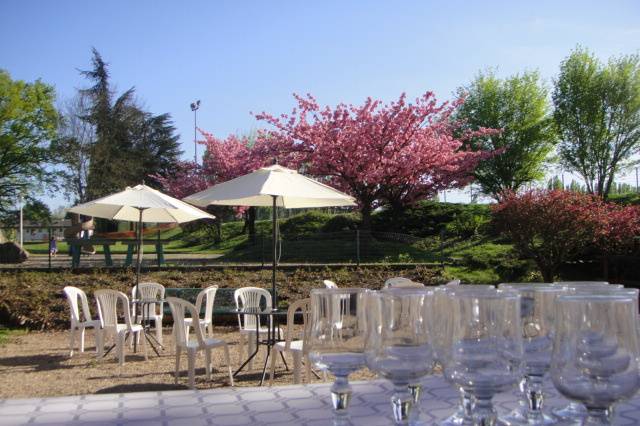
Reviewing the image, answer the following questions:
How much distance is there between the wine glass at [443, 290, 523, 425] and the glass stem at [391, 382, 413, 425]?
0.37 feet

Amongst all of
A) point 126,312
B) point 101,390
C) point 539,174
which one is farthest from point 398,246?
point 539,174

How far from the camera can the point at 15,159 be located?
31719 mm

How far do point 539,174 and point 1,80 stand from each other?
29542mm

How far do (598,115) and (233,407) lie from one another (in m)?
30.8

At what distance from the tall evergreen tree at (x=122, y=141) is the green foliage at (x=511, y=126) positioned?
815 inches

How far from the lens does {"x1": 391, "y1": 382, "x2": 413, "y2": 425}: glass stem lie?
0.97 m

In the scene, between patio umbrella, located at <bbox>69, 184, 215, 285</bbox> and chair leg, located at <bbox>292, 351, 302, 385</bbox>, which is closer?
chair leg, located at <bbox>292, 351, 302, 385</bbox>

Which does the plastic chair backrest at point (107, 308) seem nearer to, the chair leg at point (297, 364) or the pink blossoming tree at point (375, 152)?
the chair leg at point (297, 364)

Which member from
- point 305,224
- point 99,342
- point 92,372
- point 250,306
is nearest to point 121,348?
point 92,372

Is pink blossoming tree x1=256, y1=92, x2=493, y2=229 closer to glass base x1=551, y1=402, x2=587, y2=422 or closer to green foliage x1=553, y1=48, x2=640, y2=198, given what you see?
green foliage x1=553, y1=48, x2=640, y2=198

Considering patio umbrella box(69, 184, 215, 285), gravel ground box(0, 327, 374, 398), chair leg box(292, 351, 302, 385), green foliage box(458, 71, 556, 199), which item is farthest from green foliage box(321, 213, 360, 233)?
chair leg box(292, 351, 302, 385)

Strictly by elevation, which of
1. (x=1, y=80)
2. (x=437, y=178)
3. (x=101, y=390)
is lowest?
(x=101, y=390)

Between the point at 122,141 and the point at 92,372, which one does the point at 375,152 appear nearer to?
the point at 92,372

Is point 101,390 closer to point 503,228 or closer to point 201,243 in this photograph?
point 503,228
